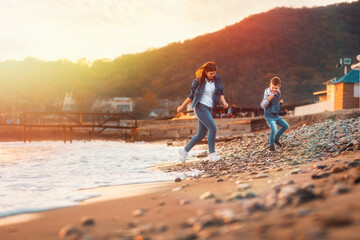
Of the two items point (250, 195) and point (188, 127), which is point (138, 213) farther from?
point (188, 127)

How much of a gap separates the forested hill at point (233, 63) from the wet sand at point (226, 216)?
176 ft

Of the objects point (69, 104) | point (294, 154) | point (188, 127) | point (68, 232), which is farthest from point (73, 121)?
point (69, 104)

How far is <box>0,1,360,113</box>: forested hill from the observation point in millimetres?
62812

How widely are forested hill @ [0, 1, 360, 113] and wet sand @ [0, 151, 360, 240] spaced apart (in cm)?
5363

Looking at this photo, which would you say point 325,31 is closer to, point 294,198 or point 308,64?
point 308,64

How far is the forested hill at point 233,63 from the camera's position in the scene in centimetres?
6281

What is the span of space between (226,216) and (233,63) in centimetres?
7524

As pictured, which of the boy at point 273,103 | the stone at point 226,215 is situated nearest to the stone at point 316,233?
the stone at point 226,215

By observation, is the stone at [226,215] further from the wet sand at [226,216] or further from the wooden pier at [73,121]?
the wooden pier at [73,121]

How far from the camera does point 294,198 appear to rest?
2076 millimetres

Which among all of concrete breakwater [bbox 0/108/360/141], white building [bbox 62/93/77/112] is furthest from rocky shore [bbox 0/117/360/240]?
white building [bbox 62/93/77/112]

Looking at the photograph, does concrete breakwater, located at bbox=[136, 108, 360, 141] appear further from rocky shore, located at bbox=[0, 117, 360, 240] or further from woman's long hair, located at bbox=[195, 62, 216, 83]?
rocky shore, located at bbox=[0, 117, 360, 240]

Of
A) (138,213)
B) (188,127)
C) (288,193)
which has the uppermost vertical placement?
(288,193)

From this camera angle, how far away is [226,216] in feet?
6.26
